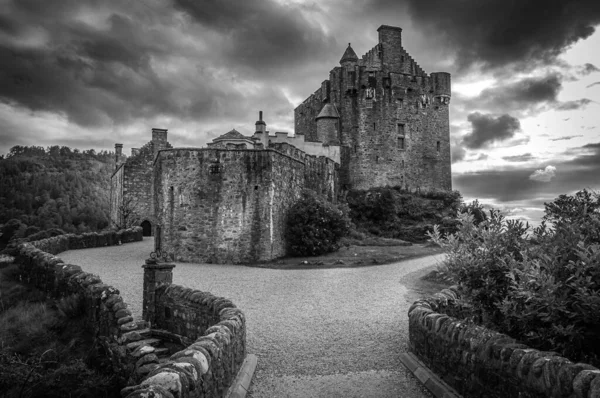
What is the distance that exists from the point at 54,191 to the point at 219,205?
70588 millimetres

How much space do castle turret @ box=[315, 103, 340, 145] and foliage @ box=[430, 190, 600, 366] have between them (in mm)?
36637

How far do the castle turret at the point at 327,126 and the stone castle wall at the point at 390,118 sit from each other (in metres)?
1.01

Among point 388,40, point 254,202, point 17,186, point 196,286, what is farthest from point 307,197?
point 17,186

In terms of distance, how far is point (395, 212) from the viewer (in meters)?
40.6

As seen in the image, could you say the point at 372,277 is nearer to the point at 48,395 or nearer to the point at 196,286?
the point at 196,286

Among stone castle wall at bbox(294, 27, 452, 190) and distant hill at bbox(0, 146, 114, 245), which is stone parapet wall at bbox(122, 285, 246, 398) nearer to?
distant hill at bbox(0, 146, 114, 245)

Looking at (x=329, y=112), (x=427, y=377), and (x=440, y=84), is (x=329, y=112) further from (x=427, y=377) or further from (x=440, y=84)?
(x=427, y=377)

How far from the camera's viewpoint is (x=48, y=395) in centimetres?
776

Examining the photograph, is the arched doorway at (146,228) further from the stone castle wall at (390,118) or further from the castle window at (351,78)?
the castle window at (351,78)

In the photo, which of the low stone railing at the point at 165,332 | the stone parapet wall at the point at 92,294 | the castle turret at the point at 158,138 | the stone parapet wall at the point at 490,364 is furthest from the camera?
the castle turret at the point at 158,138

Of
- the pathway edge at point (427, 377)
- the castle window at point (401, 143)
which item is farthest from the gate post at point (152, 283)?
the castle window at point (401, 143)

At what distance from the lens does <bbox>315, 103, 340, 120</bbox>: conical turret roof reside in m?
43.8

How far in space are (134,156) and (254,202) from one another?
68.7 ft

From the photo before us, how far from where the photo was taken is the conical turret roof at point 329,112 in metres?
43.8
